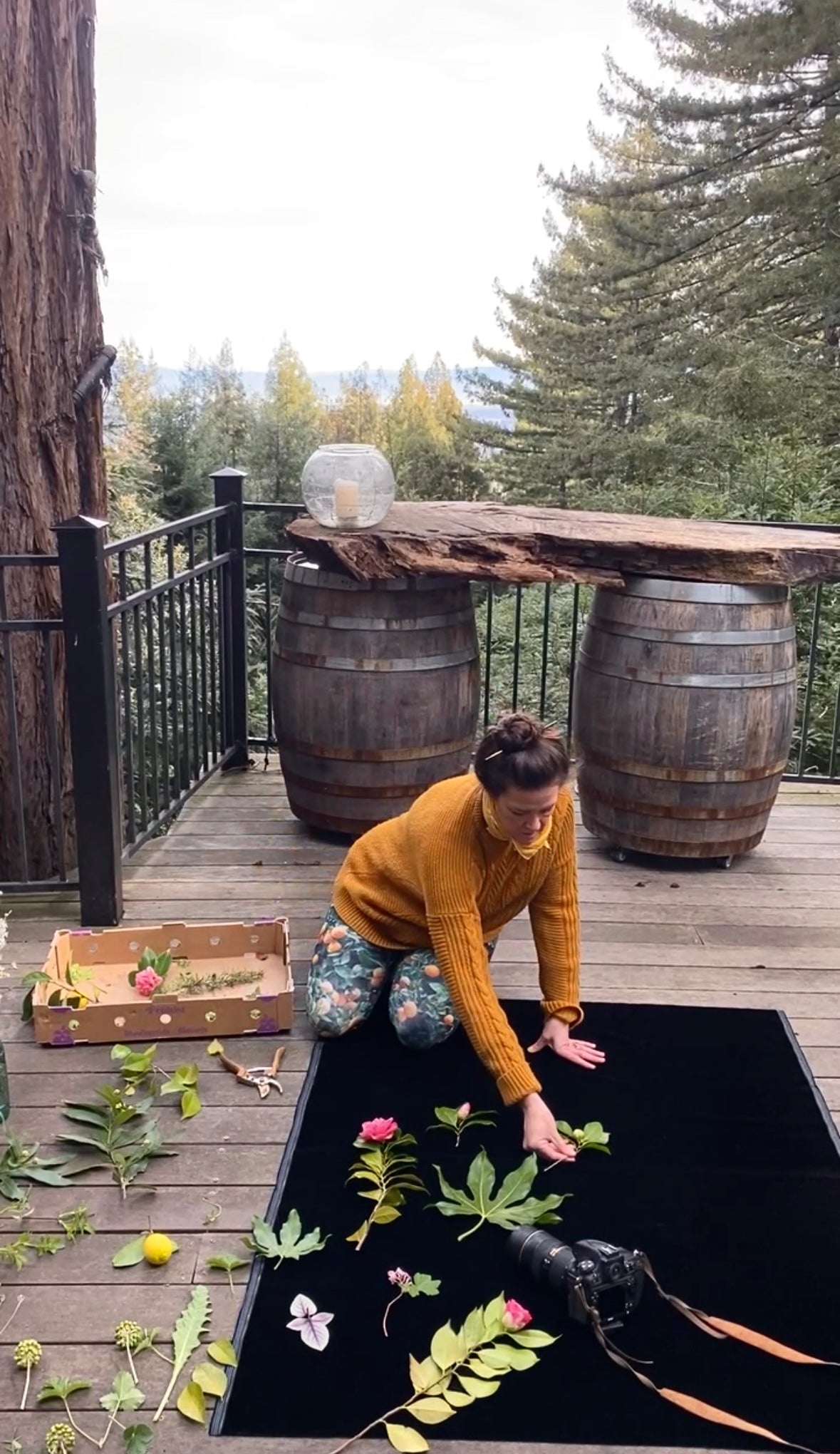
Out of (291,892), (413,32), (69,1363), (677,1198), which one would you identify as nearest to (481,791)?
(677,1198)

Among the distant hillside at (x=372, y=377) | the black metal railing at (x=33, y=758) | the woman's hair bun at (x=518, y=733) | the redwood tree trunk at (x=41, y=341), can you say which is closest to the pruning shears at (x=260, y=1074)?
the woman's hair bun at (x=518, y=733)

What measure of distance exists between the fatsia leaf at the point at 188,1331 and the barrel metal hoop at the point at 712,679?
2130mm

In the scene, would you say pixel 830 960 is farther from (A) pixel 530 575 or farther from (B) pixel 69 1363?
(B) pixel 69 1363

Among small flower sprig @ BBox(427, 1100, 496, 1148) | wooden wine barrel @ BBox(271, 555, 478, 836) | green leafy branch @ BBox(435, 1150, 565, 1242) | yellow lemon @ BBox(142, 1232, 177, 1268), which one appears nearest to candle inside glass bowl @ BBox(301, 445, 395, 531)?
wooden wine barrel @ BBox(271, 555, 478, 836)

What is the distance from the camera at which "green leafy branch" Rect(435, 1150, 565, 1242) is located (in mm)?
1908

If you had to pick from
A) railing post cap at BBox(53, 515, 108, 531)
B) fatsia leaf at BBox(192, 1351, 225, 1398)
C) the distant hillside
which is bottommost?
fatsia leaf at BBox(192, 1351, 225, 1398)

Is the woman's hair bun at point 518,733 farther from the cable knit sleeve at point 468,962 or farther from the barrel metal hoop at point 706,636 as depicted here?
the barrel metal hoop at point 706,636

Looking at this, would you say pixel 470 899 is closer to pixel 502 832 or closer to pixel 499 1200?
pixel 502 832

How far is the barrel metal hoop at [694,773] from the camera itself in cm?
336

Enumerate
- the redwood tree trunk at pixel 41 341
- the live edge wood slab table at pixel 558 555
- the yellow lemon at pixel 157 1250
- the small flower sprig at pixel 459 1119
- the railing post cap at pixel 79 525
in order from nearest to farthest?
the yellow lemon at pixel 157 1250 < the small flower sprig at pixel 459 1119 < the railing post cap at pixel 79 525 < the redwood tree trunk at pixel 41 341 < the live edge wood slab table at pixel 558 555

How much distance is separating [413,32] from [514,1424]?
11011 mm

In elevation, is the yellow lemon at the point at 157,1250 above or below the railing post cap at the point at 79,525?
below

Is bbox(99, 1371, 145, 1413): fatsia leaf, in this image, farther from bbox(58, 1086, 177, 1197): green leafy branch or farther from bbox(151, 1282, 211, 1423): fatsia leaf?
bbox(58, 1086, 177, 1197): green leafy branch

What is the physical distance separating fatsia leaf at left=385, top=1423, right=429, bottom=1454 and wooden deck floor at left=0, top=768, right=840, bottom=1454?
0.02m
